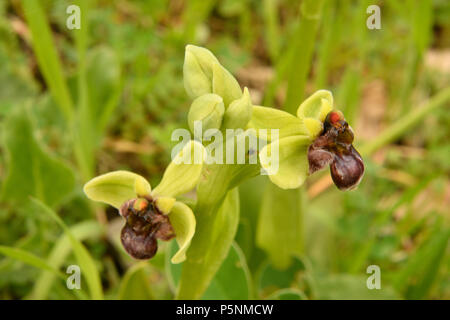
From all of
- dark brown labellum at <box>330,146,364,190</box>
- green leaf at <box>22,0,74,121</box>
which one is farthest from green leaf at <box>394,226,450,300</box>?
green leaf at <box>22,0,74,121</box>

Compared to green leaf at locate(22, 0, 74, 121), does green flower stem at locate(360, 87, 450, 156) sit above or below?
below

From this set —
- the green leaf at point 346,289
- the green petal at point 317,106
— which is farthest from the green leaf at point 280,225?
the green petal at point 317,106

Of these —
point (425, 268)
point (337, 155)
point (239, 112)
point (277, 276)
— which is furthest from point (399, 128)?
point (239, 112)

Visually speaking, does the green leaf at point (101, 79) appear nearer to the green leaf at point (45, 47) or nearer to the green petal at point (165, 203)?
the green leaf at point (45, 47)

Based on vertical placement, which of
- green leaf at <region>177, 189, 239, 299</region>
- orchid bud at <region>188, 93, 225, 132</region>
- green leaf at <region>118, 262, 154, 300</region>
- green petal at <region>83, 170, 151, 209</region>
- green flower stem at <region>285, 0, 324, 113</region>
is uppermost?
green flower stem at <region>285, 0, 324, 113</region>

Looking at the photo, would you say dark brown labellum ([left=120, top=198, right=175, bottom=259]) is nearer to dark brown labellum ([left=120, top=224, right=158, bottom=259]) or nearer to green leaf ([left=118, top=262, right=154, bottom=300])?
dark brown labellum ([left=120, top=224, right=158, bottom=259])

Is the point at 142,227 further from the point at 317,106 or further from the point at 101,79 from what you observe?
the point at 101,79
